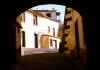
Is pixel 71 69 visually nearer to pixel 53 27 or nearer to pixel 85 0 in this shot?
pixel 85 0

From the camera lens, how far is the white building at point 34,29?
89.3ft

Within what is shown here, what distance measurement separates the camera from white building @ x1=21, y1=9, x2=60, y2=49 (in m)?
27.2

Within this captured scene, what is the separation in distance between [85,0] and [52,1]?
1.20 meters

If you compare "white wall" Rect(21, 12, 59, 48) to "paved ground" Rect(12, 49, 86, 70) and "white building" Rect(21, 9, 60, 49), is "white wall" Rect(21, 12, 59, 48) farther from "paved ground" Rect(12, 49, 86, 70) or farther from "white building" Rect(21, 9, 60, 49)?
"paved ground" Rect(12, 49, 86, 70)

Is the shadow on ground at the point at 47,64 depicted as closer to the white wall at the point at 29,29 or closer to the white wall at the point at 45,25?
→ the white wall at the point at 29,29

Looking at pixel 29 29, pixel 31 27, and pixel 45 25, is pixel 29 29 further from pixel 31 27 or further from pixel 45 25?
pixel 45 25

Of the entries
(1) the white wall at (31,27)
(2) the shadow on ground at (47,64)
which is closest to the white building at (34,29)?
(1) the white wall at (31,27)

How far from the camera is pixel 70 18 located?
13477 millimetres

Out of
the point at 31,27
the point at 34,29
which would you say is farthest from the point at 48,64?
the point at 34,29

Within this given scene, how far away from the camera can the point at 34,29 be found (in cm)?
3011

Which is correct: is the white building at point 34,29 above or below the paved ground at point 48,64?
above

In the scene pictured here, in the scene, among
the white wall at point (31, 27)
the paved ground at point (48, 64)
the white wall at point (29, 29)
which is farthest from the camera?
the white wall at point (31, 27)

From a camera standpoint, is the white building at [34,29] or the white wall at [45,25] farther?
the white wall at [45,25]

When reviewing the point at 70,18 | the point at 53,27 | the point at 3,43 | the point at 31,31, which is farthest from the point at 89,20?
the point at 53,27
